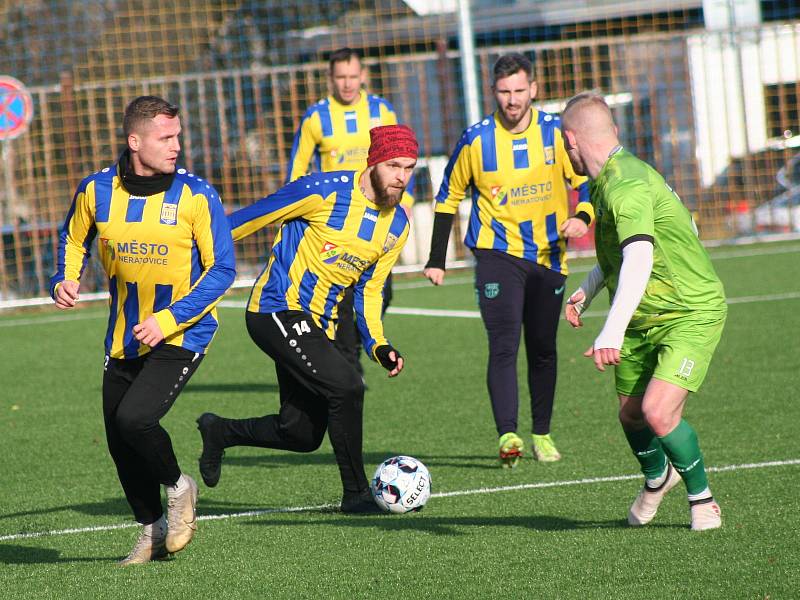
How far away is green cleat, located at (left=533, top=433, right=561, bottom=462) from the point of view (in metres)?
7.06

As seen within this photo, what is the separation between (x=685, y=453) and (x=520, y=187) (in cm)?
252

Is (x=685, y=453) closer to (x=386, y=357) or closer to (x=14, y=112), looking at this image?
(x=386, y=357)

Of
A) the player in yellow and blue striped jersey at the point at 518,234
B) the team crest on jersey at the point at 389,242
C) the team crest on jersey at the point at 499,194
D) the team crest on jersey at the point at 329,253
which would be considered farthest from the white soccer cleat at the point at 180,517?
the team crest on jersey at the point at 499,194

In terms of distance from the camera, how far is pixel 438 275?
726cm

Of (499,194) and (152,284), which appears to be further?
(499,194)

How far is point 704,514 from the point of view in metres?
5.23

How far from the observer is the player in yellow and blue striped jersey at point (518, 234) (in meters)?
7.16

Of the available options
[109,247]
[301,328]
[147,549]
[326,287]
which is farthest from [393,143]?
[147,549]

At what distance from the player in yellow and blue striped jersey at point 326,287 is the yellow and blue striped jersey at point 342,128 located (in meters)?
3.16

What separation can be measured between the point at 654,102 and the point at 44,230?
368 inches

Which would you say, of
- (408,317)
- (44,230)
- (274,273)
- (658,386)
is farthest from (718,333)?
(44,230)

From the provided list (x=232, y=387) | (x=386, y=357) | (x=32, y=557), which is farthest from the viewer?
(x=232, y=387)

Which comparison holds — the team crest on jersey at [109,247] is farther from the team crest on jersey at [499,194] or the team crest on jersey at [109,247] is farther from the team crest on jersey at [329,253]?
the team crest on jersey at [499,194]

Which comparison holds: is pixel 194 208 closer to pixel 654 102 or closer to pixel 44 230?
pixel 44 230
